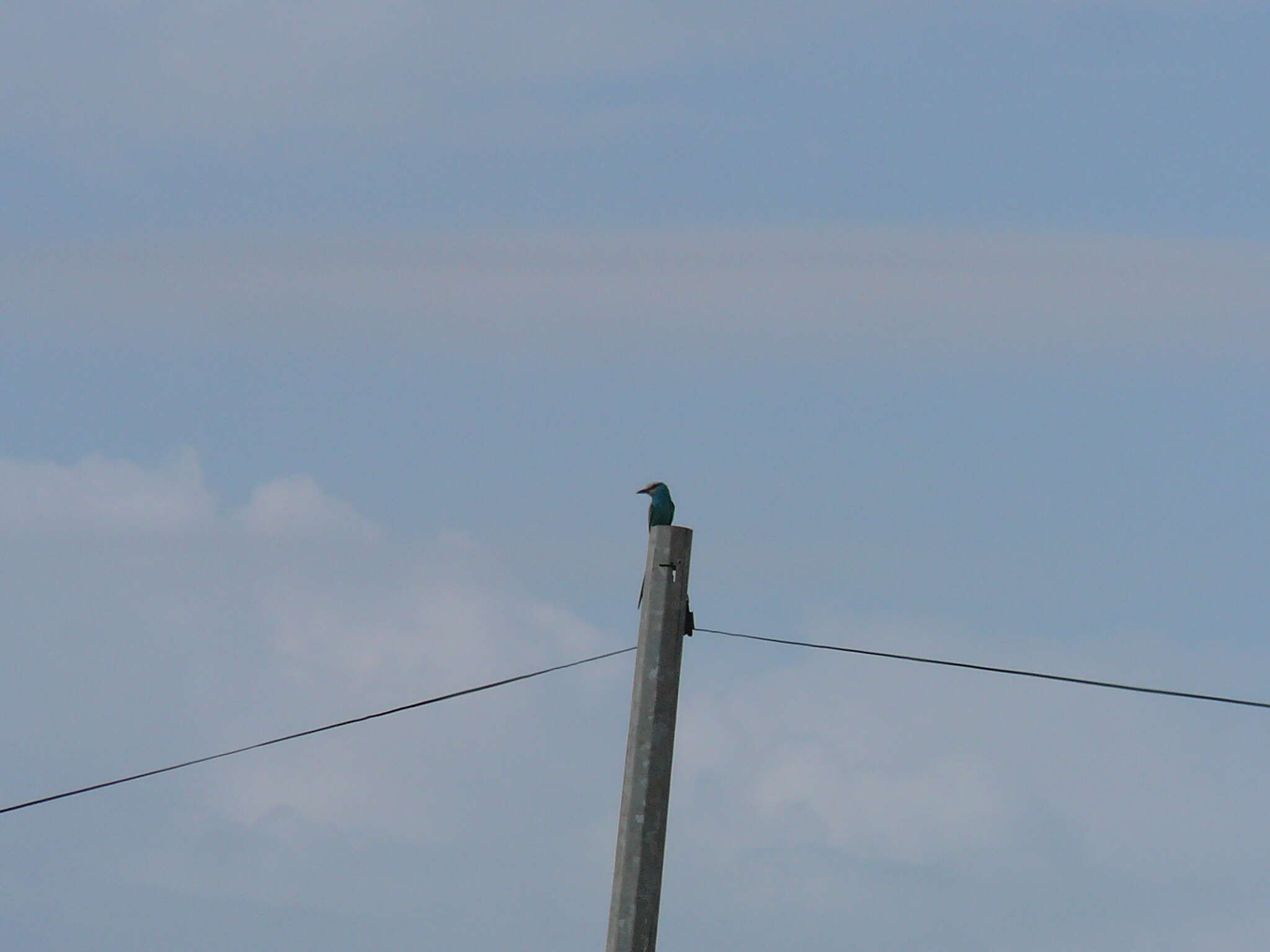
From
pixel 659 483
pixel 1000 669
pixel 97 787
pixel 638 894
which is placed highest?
pixel 659 483

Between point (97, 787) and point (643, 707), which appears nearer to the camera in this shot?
point (643, 707)

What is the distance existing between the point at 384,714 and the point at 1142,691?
4.97 metres

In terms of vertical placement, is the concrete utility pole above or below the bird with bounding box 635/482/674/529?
below

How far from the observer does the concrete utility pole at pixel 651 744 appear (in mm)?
10648

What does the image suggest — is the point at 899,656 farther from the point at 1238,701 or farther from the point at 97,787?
the point at 97,787

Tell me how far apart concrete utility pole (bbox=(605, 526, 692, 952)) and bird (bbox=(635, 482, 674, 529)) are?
1972 millimetres

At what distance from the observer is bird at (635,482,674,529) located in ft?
43.4

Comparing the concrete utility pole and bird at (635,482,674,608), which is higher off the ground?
bird at (635,482,674,608)

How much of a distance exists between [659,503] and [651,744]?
2715mm

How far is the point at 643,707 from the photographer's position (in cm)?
1090

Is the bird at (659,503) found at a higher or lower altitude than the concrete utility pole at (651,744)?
higher

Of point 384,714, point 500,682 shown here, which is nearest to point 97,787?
point 384,714

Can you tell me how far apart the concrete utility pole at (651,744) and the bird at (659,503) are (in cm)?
197

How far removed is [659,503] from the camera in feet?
43.4
